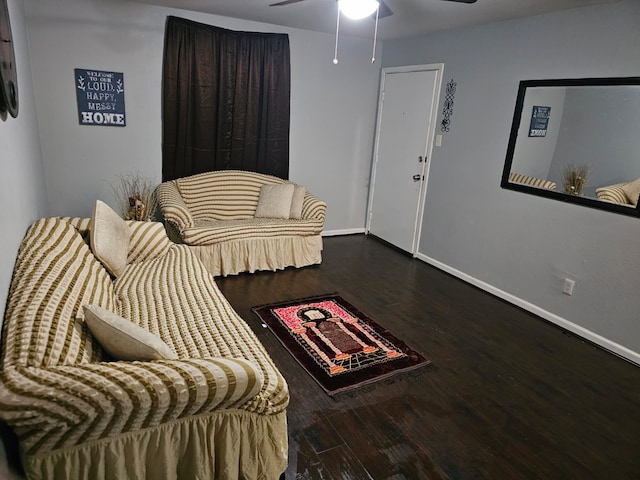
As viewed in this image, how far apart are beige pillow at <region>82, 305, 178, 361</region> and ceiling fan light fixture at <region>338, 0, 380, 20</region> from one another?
6.64ft

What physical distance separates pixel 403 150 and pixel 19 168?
3.48 meters

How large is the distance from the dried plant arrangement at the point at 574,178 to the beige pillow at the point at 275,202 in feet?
7.75

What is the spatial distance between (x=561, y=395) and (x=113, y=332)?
237 centimetres

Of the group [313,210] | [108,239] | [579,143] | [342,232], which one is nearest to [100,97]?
[108,239]

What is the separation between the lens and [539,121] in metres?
3.30

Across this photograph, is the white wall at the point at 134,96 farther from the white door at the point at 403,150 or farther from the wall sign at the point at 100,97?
the white door at the point at 403,150

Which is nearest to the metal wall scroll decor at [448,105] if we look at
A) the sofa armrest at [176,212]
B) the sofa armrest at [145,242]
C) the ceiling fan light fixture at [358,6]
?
the ceiling fan light fixture at [358,6]

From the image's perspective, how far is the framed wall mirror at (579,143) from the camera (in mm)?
2770

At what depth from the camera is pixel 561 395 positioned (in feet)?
7.93

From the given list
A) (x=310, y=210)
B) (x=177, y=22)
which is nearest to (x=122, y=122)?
(x=177, y=22)

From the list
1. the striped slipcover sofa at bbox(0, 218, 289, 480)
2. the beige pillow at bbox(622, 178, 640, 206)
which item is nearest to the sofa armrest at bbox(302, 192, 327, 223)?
the striped slipcover sofa at bbox(0, 218, 289, 480)

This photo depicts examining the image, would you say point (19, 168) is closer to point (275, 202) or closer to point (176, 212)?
point (176, 212)

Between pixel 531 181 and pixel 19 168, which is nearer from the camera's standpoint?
pixel 19 168

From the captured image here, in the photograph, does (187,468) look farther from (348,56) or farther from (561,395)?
(348,56)
